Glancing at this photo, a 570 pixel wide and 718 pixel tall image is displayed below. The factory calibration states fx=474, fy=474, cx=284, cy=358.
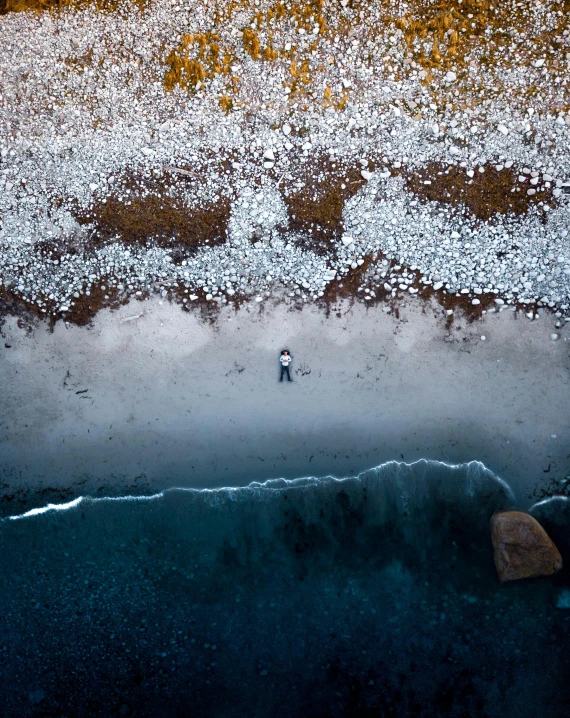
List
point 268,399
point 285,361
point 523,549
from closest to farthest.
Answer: point 523,549 < point 285,361 < point 268,399

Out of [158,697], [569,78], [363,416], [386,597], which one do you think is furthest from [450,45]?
[158,697]

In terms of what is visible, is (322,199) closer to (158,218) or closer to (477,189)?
(477,189)

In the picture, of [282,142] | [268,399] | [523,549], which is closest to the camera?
[523,549]

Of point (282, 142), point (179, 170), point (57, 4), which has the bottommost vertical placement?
point (179, 170)

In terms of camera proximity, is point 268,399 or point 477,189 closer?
point 477,189

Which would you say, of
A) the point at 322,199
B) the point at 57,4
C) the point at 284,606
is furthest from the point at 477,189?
the point at 57,4

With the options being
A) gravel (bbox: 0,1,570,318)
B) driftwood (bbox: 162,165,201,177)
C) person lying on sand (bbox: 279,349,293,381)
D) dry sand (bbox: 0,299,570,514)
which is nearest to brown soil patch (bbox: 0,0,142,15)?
gravel (bbox: 0,1,570,318)
